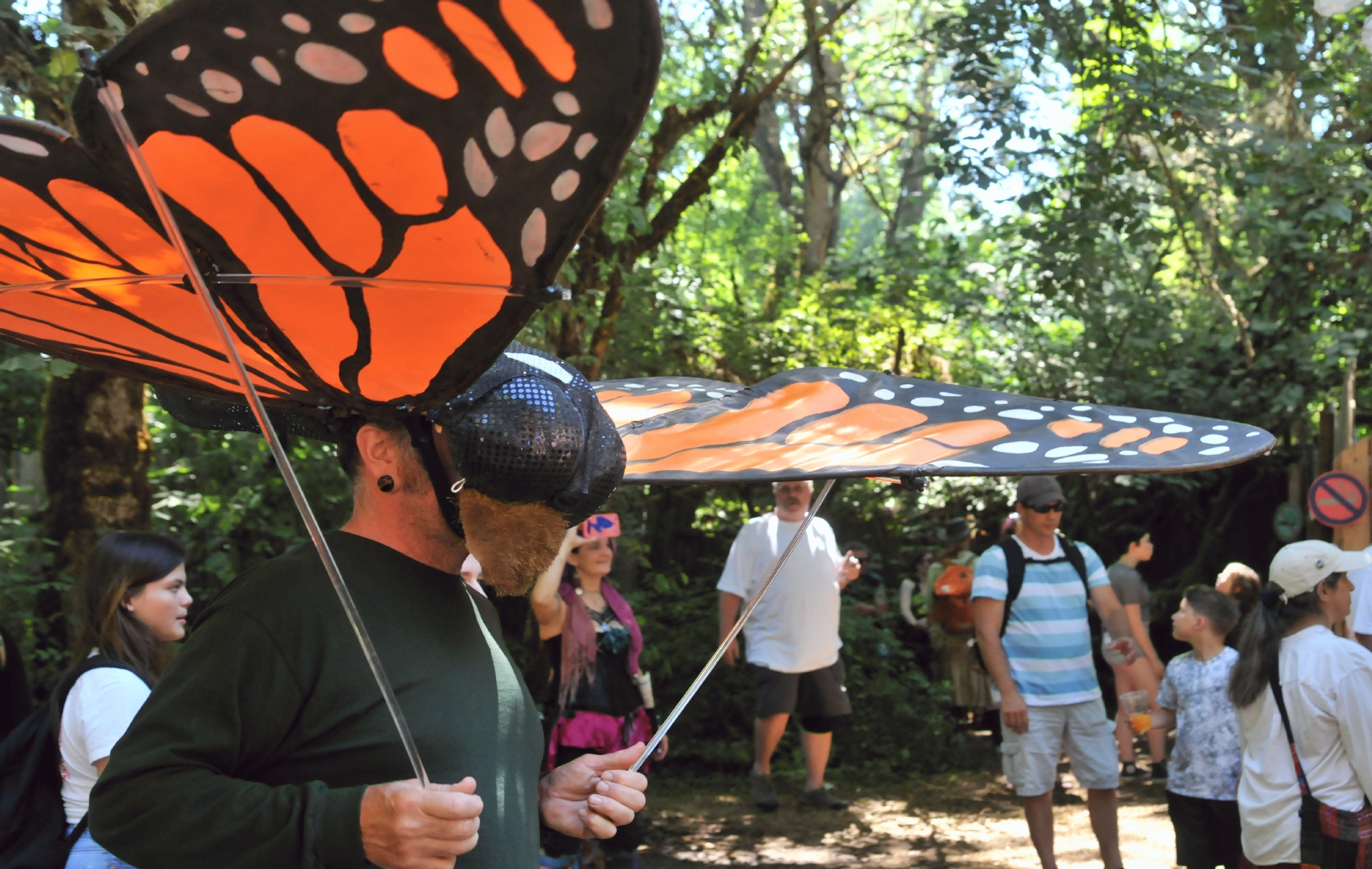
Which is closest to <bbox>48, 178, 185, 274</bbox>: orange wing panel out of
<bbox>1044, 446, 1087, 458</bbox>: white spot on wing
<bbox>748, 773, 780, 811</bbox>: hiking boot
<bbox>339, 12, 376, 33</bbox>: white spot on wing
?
<bbox>339, 12, 376, 33</bbox>: white spot on wing

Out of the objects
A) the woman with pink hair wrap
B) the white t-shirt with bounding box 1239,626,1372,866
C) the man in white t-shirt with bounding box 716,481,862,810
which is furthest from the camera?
the man in white t-shirt with bounding box 716,481,862,810

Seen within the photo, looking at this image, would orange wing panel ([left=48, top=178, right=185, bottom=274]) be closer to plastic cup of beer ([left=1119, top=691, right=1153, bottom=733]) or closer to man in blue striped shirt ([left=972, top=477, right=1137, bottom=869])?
man in blue striped shirt ([left=972, top=477, right=1137, bottom=869])

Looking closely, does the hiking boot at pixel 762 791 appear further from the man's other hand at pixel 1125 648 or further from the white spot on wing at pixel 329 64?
the white spot on wing at pixel 329 64

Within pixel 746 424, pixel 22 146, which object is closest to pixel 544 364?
pixel 746 424

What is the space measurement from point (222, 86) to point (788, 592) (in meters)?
5.50

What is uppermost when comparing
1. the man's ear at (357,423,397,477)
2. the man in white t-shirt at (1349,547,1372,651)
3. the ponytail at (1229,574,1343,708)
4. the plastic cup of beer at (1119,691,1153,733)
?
the man's ear at (357,423,397,477)

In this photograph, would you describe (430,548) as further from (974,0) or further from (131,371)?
(974,0)

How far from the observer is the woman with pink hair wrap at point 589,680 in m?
4.81

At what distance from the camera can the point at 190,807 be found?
140 centimetres

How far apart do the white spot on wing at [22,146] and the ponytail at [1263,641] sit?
403 centimetres

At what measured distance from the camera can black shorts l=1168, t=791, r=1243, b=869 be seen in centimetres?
438

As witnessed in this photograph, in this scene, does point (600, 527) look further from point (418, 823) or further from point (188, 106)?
point (188, 106)

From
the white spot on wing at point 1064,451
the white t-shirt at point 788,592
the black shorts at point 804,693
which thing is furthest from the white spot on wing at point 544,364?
the black shorts at point 804,693

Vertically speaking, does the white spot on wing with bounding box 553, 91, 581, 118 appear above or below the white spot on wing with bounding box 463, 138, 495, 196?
above
